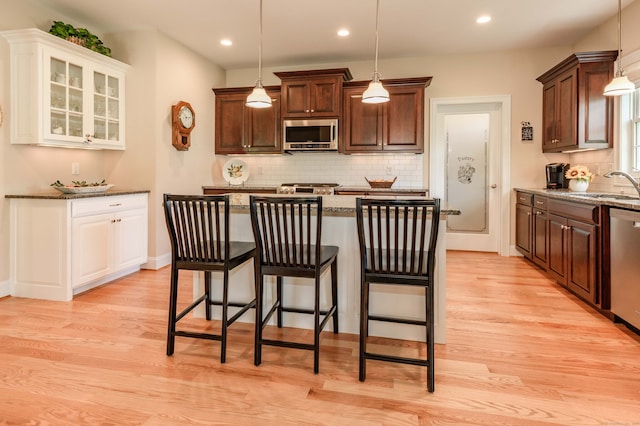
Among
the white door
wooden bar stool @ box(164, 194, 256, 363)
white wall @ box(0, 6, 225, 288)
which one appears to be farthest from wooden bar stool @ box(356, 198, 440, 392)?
the white door

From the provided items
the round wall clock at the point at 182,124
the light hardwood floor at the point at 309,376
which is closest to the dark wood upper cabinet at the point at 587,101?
the light hardwood floor at the point at 309,376

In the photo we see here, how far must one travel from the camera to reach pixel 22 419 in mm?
1684

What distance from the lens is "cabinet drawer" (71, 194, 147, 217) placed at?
3383 mm

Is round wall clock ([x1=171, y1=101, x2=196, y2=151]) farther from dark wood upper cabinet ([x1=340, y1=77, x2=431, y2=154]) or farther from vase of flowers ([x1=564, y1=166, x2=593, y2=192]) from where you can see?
vase of flowers ([x1=564, y1=166, x2=593, y2=192])

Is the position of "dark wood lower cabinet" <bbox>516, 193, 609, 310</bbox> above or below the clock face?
below

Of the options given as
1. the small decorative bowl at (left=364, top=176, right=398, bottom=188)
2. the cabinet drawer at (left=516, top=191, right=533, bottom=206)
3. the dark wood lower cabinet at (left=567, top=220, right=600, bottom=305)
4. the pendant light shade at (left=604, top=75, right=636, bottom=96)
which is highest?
the pendant light shade at (left=604, top=75, right=636, bottom=96)

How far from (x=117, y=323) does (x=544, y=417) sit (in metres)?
2.69

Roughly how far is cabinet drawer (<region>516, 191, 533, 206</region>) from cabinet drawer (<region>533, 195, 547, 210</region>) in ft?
0.44

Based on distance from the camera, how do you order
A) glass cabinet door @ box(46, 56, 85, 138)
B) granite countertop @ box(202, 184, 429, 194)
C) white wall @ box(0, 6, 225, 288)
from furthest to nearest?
granite countertop @ box(202, 184, 429, 194)
white wall @ box(0, 6, 225, 288)
glass cabinet door @ box(46, 56, 85, 138)

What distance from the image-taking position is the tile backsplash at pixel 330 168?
5.40 meters

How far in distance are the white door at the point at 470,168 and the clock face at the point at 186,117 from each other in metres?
3.25

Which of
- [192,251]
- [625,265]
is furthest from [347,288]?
[625,265]

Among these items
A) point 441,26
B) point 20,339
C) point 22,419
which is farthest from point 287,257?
point 441,26

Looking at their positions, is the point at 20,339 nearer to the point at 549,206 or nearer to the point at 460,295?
the point at 460,295
